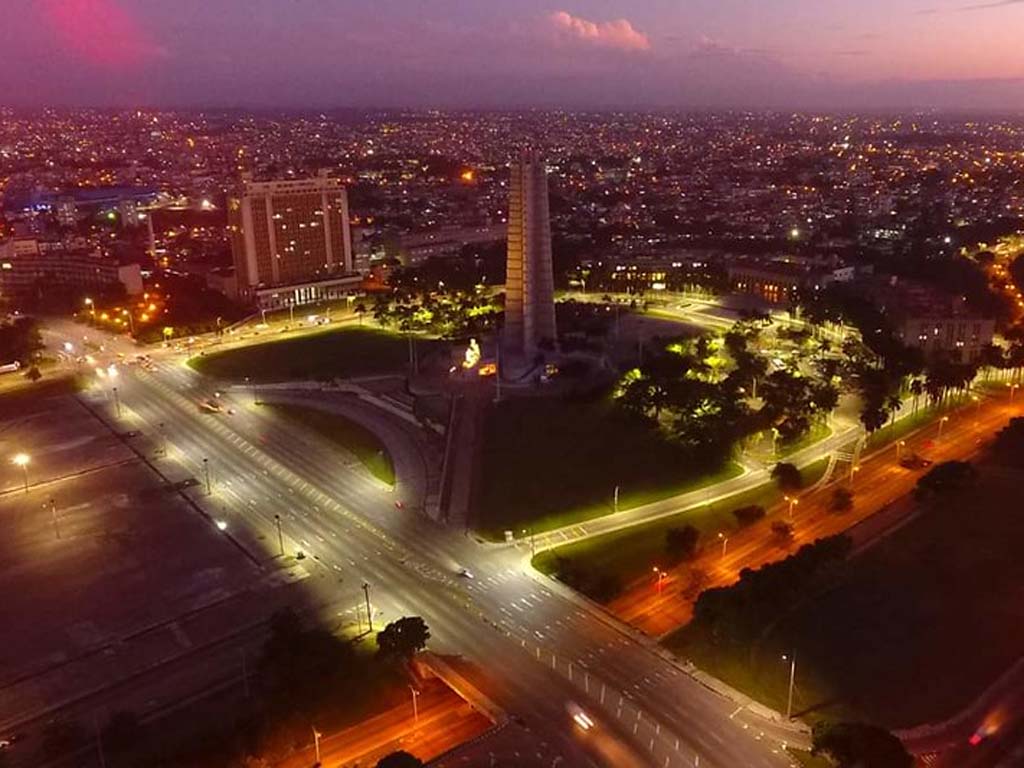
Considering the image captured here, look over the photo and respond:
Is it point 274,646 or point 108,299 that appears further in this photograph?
point 108,299

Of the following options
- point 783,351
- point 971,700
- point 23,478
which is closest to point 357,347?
point 23,478

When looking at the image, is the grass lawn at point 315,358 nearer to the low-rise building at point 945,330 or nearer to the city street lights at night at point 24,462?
the city street lights at night at point 24,462

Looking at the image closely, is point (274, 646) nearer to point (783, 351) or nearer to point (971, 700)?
point (971, 700)

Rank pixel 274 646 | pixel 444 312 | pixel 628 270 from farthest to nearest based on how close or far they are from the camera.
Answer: pixel 628 270 → pixel 444 312 → pixel 274 646

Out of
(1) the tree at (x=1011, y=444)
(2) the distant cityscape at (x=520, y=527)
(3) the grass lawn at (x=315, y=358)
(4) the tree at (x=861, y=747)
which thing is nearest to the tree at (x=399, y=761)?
(2) the distant cityscape at (x=520, y=527)

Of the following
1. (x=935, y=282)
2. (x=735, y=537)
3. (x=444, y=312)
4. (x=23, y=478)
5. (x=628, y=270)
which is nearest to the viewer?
(x=735, y=537)

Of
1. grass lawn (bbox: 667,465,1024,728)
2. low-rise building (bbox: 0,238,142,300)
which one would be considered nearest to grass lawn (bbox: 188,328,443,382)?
low-rise building (bbox: 0,238,142,300)

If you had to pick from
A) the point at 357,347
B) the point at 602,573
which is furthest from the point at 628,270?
the point at 602,573

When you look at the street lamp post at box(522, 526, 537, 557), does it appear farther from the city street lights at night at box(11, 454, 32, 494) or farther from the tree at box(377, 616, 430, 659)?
the city street lights at night at box(11, 454, 32, 494)
